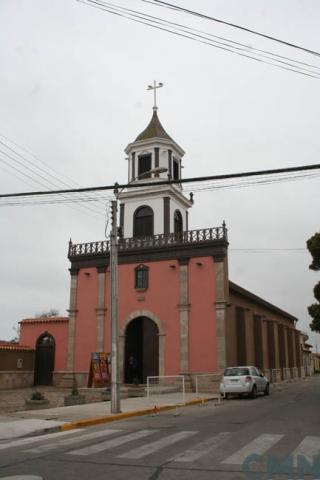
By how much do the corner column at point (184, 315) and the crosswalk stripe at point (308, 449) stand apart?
18110 mm

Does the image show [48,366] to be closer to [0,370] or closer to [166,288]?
[0,370]

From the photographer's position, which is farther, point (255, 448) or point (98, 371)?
point (98, 371)

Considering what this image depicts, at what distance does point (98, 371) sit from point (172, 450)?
17.7m

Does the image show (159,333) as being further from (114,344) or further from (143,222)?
(114,344)

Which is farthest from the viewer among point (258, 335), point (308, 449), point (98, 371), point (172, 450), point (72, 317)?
point (258, 335)

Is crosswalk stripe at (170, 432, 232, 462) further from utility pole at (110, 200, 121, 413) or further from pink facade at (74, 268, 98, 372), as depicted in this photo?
pink facade at (74, 268, 98, 372)

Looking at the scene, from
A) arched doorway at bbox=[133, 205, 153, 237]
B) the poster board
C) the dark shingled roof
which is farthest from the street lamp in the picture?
the dark shingled roof

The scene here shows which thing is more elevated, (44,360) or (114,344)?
(114,344)

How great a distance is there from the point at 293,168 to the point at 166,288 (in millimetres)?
18919

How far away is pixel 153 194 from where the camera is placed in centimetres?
3262

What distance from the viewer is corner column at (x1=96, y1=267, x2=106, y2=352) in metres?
30.7

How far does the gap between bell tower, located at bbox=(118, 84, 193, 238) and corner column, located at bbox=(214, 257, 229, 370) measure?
431 centimetres

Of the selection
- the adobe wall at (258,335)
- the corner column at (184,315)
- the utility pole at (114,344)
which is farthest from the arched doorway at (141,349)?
the utility pole at (114,344)

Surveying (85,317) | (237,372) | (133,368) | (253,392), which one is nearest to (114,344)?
(237,372)
